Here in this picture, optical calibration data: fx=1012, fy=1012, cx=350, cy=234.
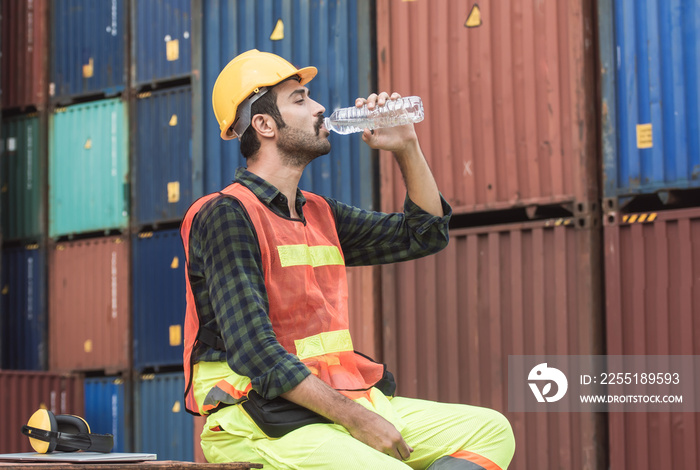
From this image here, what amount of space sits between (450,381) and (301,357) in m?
6.07

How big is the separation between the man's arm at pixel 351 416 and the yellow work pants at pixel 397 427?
0.05 metres

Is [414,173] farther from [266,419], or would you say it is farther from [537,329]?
[537,329]

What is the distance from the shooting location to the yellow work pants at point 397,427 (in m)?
3.34

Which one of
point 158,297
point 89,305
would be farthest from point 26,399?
point 158,297

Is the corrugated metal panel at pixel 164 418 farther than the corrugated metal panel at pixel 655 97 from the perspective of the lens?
Yes

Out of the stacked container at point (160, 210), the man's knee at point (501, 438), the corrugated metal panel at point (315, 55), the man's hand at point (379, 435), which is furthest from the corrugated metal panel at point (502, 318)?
the man's hand at point (379, 435)

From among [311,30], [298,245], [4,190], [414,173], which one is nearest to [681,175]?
[311,30]

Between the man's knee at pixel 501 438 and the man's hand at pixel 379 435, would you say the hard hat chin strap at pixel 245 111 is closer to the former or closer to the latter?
the man's hand at pixel 379 435

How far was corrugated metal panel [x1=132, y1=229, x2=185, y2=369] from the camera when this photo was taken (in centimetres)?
1395

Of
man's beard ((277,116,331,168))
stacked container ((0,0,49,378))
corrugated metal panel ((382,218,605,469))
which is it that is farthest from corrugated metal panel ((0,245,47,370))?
man's beard ((277,116,331,168))

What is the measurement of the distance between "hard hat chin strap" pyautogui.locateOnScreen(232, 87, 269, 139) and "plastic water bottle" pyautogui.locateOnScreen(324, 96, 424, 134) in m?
0.29

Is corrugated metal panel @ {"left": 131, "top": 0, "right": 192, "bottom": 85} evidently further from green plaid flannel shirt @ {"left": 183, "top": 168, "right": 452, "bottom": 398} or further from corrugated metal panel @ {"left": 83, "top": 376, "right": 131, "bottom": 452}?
green plaid flannel shirt @ {"left": 183, "top": 168, "right": 452, "bottom": 398}

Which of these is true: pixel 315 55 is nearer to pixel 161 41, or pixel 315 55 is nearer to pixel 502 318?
pixel 502 318

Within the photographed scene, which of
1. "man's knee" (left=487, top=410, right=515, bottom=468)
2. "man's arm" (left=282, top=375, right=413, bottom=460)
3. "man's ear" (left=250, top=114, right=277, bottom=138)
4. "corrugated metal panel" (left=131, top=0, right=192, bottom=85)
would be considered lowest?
"man's knee" (left=487, top=410, right=515, bottom=468)
